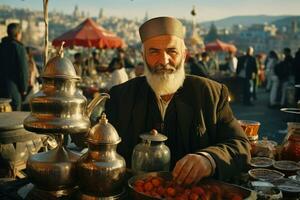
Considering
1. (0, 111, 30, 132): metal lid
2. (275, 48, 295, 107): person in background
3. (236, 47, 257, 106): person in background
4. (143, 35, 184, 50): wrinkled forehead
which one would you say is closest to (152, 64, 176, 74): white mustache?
(143, 35, 184, 50): wrinkled forehead

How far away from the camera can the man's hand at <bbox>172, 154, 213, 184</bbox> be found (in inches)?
73.6

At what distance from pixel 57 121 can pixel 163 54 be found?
931mm

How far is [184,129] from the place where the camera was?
98.0 inches

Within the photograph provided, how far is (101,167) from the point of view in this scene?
174 cm

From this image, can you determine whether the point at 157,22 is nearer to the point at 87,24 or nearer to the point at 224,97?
the point at 224,97

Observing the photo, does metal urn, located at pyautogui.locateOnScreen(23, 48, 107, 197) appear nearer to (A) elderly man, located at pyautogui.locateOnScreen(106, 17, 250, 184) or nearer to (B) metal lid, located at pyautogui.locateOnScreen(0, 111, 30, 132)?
(A) elderly man, located at pyautogui.locateOnScreen(106, 17, 250, 184)

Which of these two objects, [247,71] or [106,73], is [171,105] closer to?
[106,73]

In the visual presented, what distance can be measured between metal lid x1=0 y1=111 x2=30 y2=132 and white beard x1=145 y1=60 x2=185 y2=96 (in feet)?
5.55

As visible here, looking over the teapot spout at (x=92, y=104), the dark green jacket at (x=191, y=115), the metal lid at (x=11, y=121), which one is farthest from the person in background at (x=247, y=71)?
the teapot spout at (x=92, y=104)

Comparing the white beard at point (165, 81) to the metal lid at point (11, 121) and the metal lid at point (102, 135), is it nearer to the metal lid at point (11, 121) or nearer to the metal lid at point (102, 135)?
the metal lid at point (102, 135)

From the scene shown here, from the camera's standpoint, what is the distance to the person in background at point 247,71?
13078 mm

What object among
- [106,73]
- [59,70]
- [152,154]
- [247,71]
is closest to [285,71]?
[247,71]

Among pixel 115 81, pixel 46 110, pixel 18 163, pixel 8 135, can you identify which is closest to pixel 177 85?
pixel 46 110

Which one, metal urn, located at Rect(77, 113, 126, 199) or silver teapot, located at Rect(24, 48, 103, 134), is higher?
silver teapot, located at Rect(24, 48, 103, 134)
